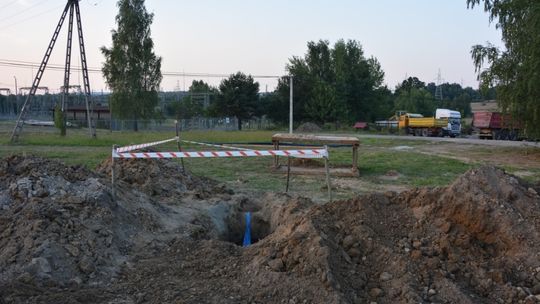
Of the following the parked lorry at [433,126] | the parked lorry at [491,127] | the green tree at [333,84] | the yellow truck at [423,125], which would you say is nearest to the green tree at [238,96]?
the green tree at [333,84]

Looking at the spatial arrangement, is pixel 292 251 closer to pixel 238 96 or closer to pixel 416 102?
pixel 238 96

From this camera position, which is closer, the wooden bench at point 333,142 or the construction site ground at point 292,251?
the construction site ground at point 292,251

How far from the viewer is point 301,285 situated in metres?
4.57

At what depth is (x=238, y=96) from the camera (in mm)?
61969

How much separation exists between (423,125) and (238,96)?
24063 mm

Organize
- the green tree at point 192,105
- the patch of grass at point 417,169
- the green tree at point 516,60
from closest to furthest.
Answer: the patch of grass at point 417,169, the green tree at point 516,60, the green tree at point 192,105

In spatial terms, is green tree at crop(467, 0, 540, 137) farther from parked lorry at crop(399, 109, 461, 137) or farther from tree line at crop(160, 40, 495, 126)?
tree line at crop(160, 40, 495, 126)

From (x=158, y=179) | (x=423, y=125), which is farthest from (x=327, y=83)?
(x=158, y=179)

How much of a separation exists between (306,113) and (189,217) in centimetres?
5789

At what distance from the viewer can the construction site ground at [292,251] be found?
4.55m

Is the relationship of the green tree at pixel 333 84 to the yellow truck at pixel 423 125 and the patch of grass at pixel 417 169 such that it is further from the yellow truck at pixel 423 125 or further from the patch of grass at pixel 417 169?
the patch of grass at pixel 417 169

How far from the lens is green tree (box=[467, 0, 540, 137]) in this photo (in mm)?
20062

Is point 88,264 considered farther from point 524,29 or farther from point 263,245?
point 524,29

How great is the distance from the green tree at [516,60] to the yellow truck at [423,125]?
20815mm
